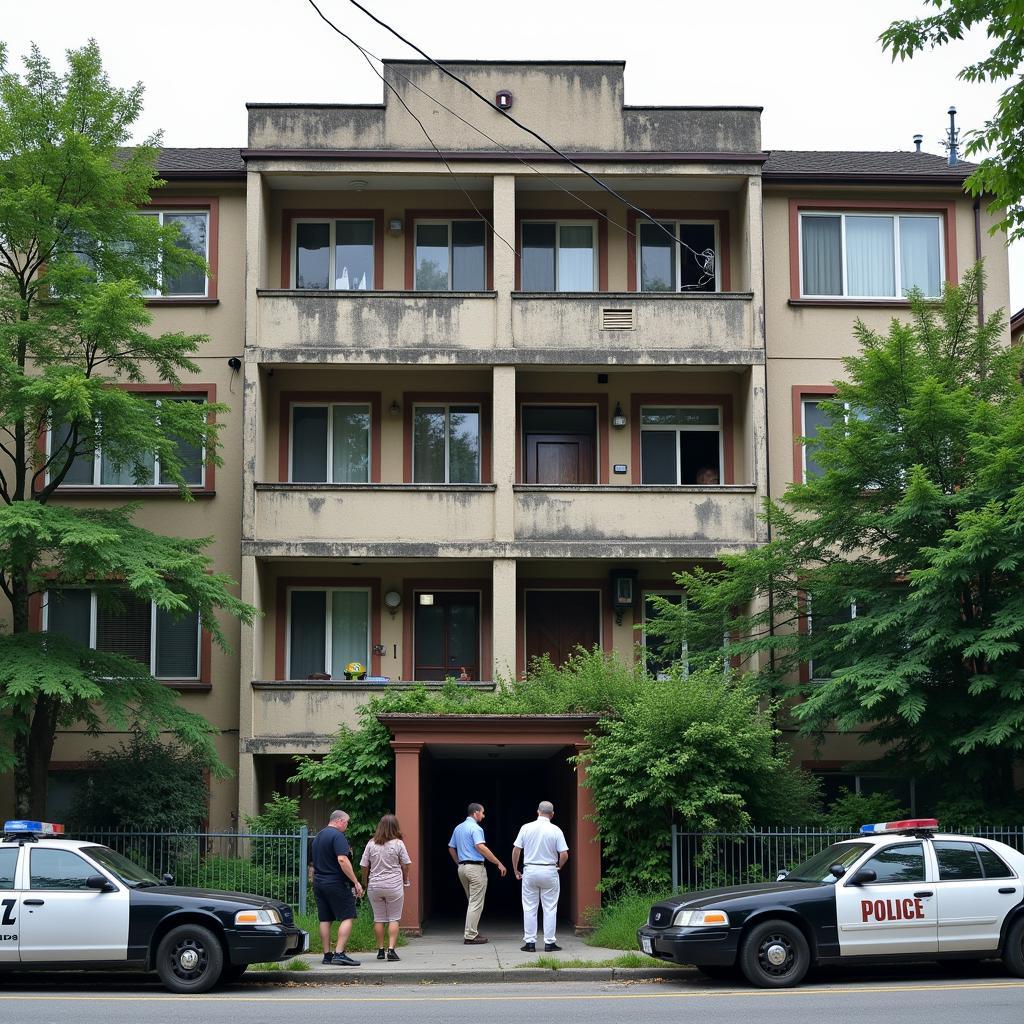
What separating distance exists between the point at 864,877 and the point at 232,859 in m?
8.60

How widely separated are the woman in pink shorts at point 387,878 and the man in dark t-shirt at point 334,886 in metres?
0.25

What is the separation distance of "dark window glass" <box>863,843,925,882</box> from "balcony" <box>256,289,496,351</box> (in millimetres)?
12735

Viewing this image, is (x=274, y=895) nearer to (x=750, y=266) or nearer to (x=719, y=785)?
(x=719, y=785)

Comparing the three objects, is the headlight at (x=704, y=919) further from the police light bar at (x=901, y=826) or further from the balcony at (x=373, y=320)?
the balcony at (x=373, y=320)

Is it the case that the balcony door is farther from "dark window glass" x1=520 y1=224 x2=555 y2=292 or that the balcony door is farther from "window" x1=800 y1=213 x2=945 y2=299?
"window" x1=800 y1=213 x2=945 y2=299

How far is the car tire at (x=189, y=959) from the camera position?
48.3 feet

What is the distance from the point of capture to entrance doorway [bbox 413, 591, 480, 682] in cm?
2606

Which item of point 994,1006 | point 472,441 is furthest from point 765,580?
point 994,1006

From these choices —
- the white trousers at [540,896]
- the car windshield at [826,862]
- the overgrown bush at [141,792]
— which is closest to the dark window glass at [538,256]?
the overgrown bush at [141,792]

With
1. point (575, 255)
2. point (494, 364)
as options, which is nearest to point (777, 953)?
point (494, 364)

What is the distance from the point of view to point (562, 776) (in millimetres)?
21453

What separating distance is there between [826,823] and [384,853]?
658 cm

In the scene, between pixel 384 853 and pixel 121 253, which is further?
pixel 121 253

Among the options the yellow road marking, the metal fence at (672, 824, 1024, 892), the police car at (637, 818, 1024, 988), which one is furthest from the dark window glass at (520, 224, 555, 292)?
the yellow road marking
